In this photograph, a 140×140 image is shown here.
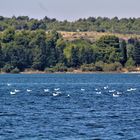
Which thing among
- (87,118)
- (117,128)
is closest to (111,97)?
(87,118)

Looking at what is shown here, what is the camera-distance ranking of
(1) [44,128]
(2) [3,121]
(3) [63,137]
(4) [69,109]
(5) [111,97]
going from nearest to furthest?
(3) [63,137] → (1) [44,128] → (2) [3,121] → (4) [69,109] → (5) [111,97]

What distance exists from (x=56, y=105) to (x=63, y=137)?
1092 inches

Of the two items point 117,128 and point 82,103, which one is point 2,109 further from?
point 117,128

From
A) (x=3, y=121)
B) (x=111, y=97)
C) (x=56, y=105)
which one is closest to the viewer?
(x=3, y=121)

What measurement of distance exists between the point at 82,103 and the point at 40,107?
7.47 metres

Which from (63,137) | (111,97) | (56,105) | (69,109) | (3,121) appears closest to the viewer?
(63,137)

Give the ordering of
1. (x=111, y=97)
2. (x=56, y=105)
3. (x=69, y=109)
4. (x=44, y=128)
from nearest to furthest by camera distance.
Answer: (x=44, y=128)
(x=69, y=109)
(x=56, y=105)
(x=111, y=97)

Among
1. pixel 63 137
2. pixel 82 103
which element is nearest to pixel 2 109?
pixel 82 103

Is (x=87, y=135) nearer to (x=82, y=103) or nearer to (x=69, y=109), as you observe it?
(x=69, y=109)

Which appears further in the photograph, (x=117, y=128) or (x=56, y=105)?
(x=56, y=105)

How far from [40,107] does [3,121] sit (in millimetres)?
15409

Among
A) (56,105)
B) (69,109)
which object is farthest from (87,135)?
(56,105)

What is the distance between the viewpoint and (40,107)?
257 ft

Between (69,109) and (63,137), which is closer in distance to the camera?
(63,137)
